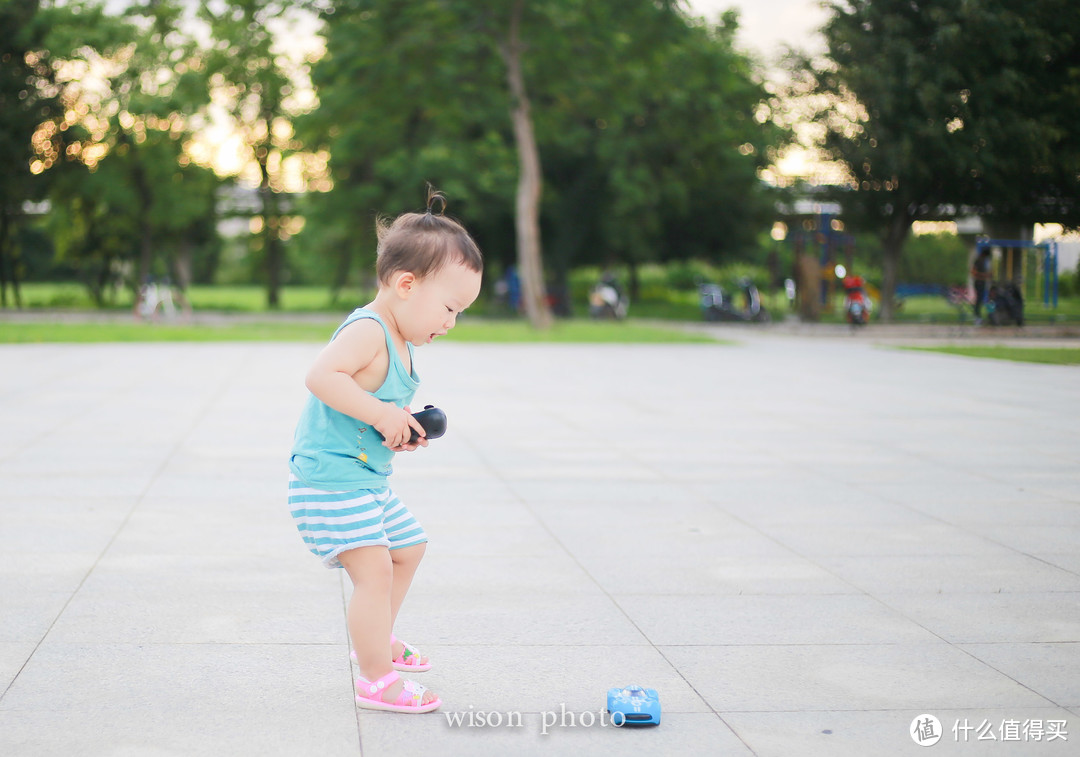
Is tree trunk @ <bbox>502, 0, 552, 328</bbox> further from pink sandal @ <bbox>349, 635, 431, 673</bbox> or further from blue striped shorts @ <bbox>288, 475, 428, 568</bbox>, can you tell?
blue striped shorts @ <bbox>288, 475, 428, 568</bbox>

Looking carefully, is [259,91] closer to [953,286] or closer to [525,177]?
[525,177]

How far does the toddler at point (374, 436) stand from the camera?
3270 mm

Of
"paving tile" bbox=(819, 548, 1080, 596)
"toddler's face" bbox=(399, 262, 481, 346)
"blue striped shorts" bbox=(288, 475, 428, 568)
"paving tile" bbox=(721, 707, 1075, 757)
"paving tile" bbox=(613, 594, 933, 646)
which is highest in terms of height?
"toddler's face" bbox=(399, 262, 481, 346)

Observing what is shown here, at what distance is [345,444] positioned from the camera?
10.8 ft

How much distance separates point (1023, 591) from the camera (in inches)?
184

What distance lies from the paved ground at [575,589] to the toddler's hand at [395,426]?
78cm

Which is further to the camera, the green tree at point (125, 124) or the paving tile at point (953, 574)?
the green tree at point (125, 124)

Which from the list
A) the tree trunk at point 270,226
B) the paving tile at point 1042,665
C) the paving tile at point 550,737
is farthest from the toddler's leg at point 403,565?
the tree trunk at point 270,226

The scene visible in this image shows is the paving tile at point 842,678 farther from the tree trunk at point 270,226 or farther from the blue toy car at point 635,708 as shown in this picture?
the tree trunk at point 270,226

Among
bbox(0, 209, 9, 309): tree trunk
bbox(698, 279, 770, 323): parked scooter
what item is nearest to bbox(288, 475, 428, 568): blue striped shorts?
bbox(698, 279, 770, 323): parked scooter

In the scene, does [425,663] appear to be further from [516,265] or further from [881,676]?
[516,265]

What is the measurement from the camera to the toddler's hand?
10.4 feet

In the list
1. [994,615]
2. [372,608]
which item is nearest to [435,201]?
[372,608]

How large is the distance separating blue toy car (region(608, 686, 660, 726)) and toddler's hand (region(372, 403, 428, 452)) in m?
0.91
